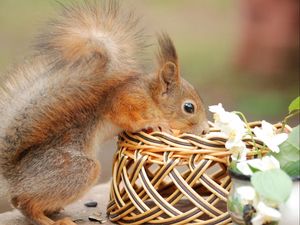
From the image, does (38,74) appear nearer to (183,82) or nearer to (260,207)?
(183,82)

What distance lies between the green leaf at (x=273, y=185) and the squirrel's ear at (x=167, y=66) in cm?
72

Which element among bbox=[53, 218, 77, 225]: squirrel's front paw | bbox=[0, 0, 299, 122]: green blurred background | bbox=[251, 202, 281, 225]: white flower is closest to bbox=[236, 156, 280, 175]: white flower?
bbox=[251, 202, 281, 225]: white flower

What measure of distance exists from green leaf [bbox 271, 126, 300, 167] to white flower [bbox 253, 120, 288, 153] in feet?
0.05

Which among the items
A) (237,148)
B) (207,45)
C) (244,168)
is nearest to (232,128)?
(237,148)

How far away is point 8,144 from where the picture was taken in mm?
2383

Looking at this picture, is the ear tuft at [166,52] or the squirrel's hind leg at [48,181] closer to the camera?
the squirrel's hind leg at [48,181]

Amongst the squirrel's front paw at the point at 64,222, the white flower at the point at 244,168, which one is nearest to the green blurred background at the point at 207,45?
the squirrel's front paw at the point at 64,222

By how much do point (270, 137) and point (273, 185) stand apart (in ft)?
0.84

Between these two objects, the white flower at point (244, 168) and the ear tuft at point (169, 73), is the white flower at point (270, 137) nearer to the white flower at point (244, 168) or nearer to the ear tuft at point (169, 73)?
the white flower at point (244, 168)

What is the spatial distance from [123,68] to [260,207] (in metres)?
0.83

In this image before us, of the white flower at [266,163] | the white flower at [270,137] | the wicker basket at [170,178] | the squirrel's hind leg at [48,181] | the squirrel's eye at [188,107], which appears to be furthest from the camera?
the squirrel's eye at [188,107]

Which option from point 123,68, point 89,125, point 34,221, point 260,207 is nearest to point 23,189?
point 34,221

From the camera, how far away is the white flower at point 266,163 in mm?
1934

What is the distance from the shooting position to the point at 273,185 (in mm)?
1834
